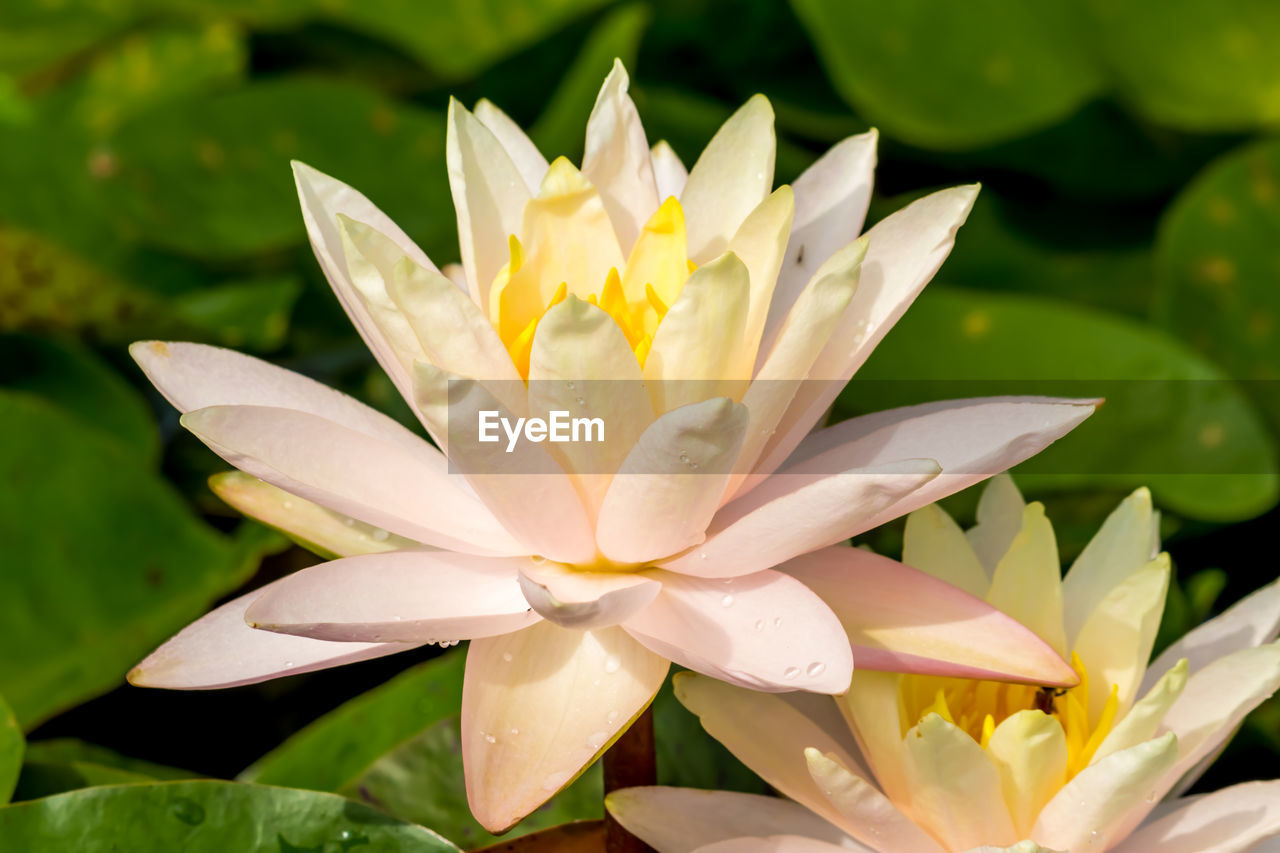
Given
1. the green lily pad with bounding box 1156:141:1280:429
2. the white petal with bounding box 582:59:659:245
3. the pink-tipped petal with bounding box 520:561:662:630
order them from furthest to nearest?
the green lily pad with bounding box 1156:141:1280:429 < the white petal with bounding box 582:59:659:245 < the pink-tipped petal with bounding box 520:561:662:630

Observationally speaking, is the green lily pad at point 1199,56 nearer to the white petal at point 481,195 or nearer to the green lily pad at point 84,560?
the white petal at point 481,195

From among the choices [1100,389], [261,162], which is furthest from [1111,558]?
[261,162]

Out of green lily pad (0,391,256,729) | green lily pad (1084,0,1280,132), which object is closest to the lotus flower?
green lily pad (0,391,256,729)

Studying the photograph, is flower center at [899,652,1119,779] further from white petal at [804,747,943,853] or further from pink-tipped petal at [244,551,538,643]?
Result: pink-tipped petal at [244,551,538,643]

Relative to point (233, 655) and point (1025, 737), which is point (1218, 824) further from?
point (233, 655)

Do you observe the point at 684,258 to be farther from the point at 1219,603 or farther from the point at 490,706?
the point at 1219,603

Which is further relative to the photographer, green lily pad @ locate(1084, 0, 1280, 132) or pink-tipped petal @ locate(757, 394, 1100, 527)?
green lily pad @ locate(1084, 0, 1280, 132)
